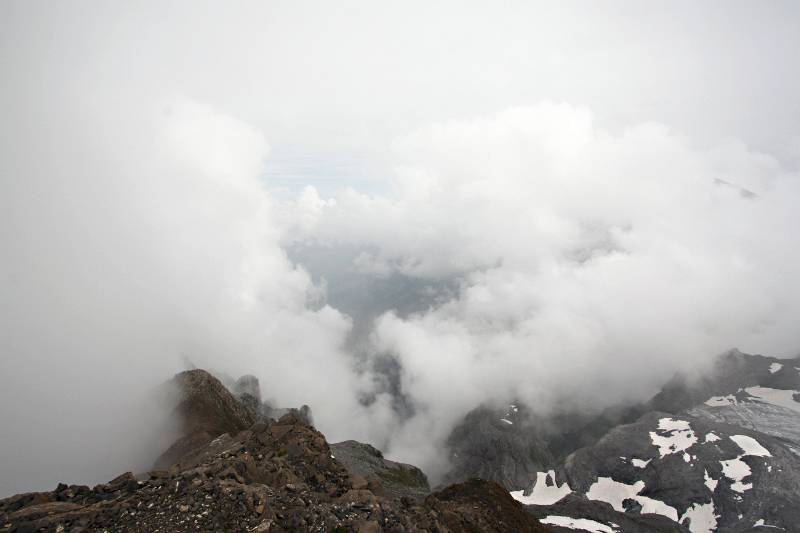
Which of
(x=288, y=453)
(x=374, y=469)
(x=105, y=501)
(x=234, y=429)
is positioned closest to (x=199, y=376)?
(x=234, y=429)

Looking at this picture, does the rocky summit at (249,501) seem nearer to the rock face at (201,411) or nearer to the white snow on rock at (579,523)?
the rock face at (201,411)

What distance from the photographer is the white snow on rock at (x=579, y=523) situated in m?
164

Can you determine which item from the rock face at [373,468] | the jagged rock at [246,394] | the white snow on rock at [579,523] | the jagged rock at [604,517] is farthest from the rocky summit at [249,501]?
the jagged rock at [604,517]

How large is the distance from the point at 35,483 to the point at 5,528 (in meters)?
135

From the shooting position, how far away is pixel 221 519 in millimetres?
30688

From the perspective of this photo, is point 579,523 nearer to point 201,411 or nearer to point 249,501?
point 201,411

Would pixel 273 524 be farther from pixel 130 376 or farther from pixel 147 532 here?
pixel 130 376

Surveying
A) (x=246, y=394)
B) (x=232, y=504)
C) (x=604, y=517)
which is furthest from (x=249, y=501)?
(x=604, y=517)

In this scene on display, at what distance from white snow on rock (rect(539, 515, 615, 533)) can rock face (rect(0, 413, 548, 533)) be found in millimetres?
151459

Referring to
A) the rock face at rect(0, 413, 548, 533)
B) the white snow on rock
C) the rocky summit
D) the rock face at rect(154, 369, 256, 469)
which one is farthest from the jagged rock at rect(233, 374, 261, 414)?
the rock face at rect(0, 413, 548, 533)

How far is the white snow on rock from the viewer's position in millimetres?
163775

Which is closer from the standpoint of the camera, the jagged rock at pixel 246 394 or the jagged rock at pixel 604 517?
the jagged rock at pixel 604 517

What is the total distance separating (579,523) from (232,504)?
186564 millimetres

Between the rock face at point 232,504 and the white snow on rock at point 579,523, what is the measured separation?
5963 inches
